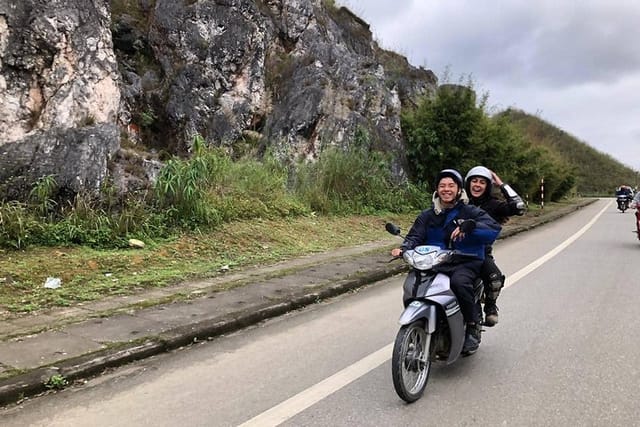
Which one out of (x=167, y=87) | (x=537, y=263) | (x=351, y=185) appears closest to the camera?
(x=537, y=263)

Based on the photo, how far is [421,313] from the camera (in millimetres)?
4211

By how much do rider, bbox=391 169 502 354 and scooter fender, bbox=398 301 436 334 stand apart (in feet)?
1.19

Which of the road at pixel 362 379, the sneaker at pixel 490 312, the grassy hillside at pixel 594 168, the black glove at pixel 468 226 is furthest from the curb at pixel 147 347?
the grassy hillside at pixel 594 168

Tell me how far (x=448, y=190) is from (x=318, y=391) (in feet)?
6.58

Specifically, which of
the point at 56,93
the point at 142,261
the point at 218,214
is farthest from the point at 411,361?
the point at 56,93

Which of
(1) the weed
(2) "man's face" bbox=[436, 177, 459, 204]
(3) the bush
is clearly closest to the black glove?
(2) "man's face" bbox=[436, 177, 459, 204]

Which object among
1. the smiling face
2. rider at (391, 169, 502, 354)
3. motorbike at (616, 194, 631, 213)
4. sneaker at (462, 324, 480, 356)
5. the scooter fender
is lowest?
motorbike at (616, 194, 631, 213)

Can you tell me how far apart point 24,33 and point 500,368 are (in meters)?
10.9

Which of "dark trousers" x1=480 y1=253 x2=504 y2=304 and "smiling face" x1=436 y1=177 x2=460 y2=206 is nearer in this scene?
"smiling face" x1=436 y1=177 x2=460 y2=206

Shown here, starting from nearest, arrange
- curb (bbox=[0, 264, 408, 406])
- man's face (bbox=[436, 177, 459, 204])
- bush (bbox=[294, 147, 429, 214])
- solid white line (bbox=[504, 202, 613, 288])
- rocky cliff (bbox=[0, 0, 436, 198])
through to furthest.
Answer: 1. curb (bbox=[0, 264, 408, 406])
2. man's face (bbox=[436, 177, 459, 204])
3. solid white line (bbox=[504, 202, 613, 288])
4. rocky cliff (bbox=[0, 0, 436, 198])
5. bush (bbox=[294, 147, 429, 214])

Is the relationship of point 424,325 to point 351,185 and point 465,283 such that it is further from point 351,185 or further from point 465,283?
point 351,185

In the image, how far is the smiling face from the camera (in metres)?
4.79

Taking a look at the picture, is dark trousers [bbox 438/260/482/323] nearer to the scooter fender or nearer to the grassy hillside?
the scooter fender

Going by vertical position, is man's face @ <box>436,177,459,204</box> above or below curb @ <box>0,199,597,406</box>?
above
